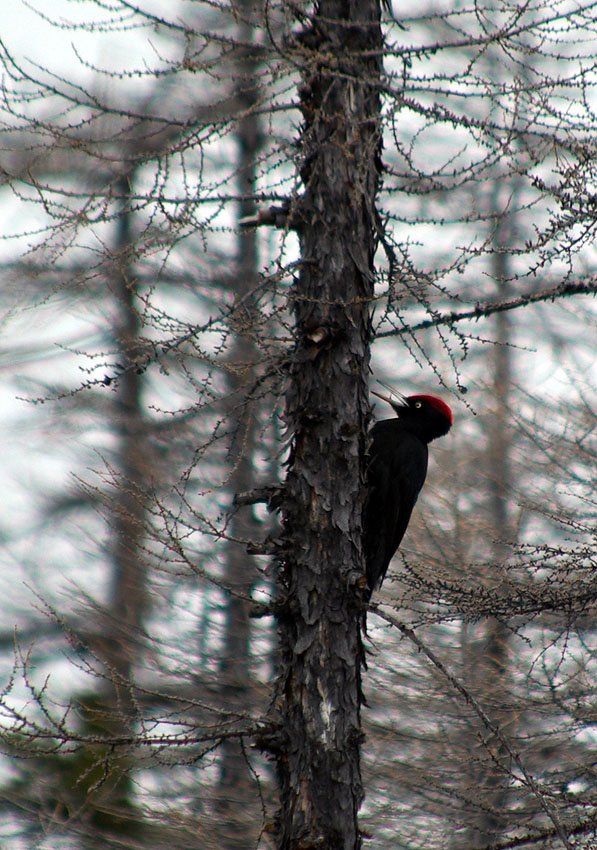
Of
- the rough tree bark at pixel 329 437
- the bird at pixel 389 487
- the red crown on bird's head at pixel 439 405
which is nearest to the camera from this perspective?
the rough tree bark at pixel 329 437

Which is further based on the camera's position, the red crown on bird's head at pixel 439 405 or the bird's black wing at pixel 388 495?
the red crown on bird's head at pixel 439 405

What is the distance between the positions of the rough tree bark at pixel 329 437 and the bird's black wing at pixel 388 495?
3.17ft

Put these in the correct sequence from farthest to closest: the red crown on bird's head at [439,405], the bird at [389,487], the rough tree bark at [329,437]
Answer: the red crown on bird's head at [439,405], the bird at [389,487], the rough tree bark at [329,437]

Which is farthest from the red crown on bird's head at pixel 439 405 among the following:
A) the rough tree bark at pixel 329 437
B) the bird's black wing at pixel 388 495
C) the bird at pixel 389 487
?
the rough tree bark at pixel 329 437

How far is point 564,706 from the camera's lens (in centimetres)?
643

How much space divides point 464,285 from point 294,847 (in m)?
10.7

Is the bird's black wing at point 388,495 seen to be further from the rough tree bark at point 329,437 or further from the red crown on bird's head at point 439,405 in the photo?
the rough tree bark at point 329,437

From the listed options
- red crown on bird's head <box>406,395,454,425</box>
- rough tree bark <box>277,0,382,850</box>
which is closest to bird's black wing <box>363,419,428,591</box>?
red crown on bird's head <box>406,395,454,425</box>

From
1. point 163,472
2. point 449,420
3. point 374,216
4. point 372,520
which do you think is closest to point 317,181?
point 374,216

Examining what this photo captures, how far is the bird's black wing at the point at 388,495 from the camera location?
16.6 ft

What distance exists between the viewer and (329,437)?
397 cm

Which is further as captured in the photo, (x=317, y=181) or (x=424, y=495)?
(x=424, y=495)

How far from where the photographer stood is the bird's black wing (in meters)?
5.06

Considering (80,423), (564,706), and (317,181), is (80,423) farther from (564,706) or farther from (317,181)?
(317,181)
